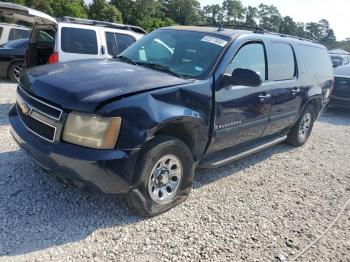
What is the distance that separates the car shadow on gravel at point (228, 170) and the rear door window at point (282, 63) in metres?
1.32

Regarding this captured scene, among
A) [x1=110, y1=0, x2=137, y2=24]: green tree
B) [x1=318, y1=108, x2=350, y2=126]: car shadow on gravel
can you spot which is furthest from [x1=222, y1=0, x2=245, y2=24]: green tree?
[x1=318, y1=108, x2=350, y2=126]: car shadow on gravel

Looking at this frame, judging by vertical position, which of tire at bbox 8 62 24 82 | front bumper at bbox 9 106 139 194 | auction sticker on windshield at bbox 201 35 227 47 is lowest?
tire at bbox 8 62 24 82

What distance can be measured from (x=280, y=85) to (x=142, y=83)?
2503mm

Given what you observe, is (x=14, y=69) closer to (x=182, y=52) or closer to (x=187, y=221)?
(x=182, y=52)

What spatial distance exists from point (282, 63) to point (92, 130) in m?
3.39

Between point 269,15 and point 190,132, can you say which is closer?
point 190,132

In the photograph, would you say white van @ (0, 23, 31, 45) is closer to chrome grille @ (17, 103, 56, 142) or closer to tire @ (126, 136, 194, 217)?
chrome grille @ (17, 103, 56, 142)

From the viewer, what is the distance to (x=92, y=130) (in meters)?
3.04

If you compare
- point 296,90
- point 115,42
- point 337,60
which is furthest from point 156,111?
point 337,60

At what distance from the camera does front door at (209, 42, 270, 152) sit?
4.07 m

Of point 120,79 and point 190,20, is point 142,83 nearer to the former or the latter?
point 120,79

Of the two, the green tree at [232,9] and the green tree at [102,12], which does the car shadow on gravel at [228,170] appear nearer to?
the green tree at [102,12]

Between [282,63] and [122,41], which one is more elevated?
[282,63]

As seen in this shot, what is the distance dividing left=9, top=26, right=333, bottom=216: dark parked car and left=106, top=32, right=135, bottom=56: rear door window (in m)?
2.94
